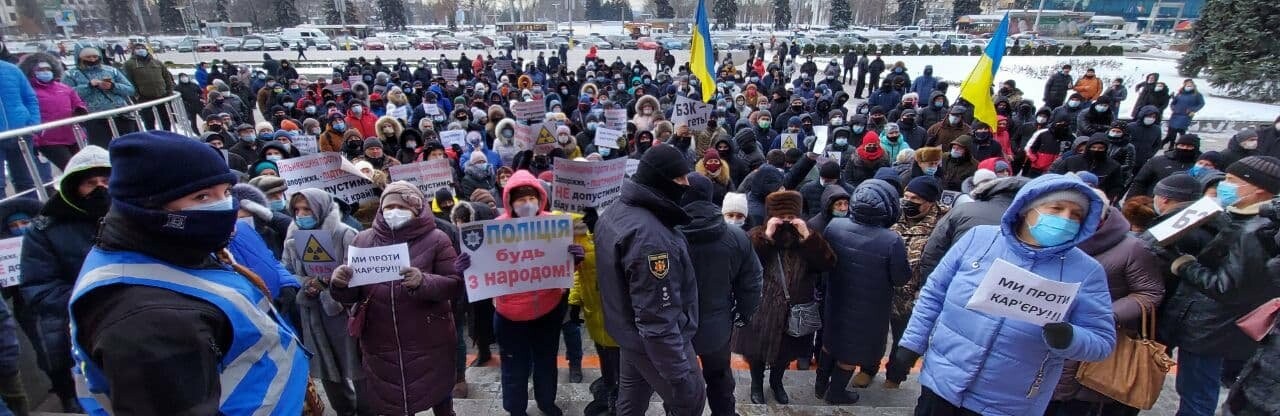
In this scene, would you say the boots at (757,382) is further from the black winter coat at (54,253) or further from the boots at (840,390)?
the black winter coat at (54,253)

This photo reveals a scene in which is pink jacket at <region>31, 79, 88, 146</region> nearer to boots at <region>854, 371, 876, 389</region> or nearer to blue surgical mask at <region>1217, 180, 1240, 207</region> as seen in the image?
boots at <region>854, 371, 876, 389</region>

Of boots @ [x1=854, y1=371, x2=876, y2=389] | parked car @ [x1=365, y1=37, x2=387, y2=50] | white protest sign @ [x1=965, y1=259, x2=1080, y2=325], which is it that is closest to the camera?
white protest sign @ [x1=965, y1=259, x2=1080, y2=325]

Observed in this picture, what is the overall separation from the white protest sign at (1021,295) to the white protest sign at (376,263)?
279 centimetres

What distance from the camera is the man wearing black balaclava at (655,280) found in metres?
2.68

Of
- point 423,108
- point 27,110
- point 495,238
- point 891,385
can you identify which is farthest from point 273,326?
point 423,108

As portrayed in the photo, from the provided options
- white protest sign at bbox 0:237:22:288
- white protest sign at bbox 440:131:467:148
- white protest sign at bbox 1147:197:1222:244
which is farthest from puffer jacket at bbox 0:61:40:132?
white protest sign at bbox 1147:197:1222:244

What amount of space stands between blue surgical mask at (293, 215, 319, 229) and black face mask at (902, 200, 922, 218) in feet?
13.9

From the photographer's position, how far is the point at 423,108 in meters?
11.5

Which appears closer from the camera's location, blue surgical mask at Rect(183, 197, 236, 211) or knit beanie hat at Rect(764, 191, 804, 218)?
blue surgical mask at Rect(183, 197, 236, 211)

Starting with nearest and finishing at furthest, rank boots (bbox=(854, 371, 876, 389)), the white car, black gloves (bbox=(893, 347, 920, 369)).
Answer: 1. black gloves (bbox=(893, 347, 920, 369))
2. boots (bbox=(854, 371, 876, 389))
3. the white car

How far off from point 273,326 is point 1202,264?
4.50 meters

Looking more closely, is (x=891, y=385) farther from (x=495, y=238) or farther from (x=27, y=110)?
(x=27, y=110)

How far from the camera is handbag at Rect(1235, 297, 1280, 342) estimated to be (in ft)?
9.16

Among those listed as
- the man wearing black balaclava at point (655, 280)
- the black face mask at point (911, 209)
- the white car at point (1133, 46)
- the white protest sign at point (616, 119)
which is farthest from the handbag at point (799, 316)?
the white car at point (1133, 46)
